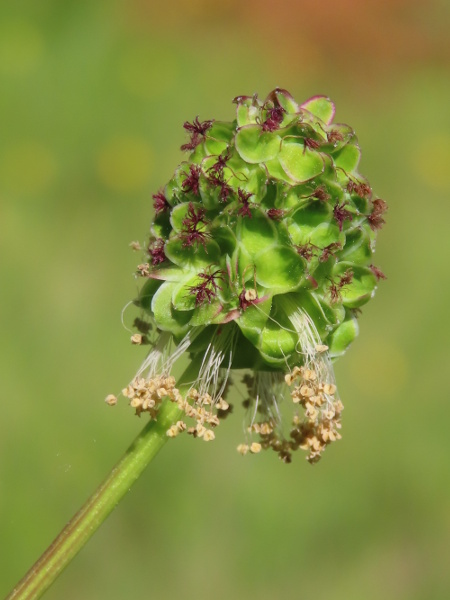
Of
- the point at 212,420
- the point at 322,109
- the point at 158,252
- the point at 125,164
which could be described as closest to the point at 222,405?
the point at 212,420

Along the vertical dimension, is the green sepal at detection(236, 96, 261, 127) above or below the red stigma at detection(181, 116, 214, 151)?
above

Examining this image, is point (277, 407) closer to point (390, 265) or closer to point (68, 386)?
point (68, 386)

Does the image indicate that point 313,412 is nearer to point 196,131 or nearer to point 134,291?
point 196,131

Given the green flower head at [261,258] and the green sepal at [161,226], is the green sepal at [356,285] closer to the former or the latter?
the green flower head at [261,258]

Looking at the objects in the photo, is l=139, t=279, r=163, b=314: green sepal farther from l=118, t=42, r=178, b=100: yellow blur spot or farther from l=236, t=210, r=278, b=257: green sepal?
l=118, t=42, r=178, b=100: yellow blur spot

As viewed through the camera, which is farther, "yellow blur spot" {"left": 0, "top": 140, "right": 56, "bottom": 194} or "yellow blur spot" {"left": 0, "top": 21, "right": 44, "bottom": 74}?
"yellow blur spot" {"left": 0, "top": 21, "right": 44, "bottom": 74}

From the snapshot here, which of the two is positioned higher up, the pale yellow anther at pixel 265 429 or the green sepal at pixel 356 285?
the green sepal at pixel 356 285

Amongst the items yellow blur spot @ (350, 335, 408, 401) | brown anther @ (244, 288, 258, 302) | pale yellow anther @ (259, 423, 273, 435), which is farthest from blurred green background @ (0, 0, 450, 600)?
brown anther @ (244, 288, 258, 302)

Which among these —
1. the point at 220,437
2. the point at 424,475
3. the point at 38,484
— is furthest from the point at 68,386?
the point at 424,475

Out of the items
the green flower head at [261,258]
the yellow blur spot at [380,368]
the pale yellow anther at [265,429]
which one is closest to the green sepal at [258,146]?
the green flower head at [261,258]
